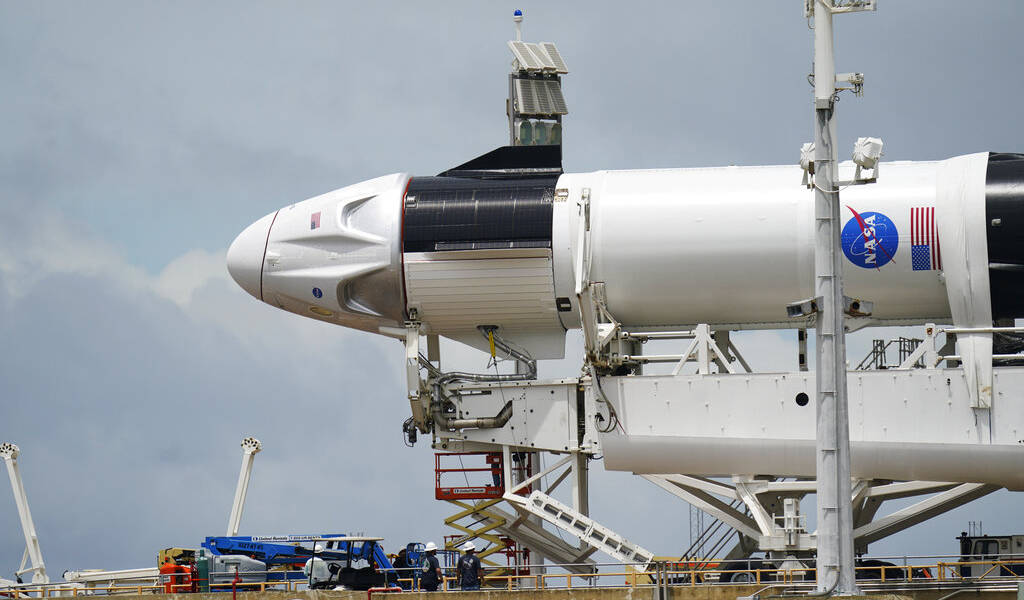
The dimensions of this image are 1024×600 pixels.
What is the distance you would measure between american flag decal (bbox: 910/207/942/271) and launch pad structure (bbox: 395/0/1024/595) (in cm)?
166

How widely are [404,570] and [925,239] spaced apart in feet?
51.2

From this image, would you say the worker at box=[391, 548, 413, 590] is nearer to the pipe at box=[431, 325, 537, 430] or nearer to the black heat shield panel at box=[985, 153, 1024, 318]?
the pipe at box=[431, 325, 537, 430]

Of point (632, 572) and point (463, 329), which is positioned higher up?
point (463, 329)

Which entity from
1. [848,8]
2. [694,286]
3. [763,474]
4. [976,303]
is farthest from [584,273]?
[848,8]

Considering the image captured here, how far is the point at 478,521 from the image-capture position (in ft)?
150

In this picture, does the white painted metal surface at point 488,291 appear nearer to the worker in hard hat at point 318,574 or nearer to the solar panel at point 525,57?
the worker in hard hat at point 318,574

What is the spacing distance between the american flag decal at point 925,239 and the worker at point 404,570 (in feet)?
49.3

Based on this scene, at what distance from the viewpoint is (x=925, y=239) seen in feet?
133

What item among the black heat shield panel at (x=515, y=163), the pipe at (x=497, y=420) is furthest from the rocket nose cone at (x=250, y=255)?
the pipe at (x=497, y=420)

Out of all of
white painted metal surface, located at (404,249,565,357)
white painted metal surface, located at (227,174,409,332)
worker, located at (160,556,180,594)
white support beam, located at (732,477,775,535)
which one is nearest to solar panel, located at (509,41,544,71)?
white painted metal surface, located at (227,174,409,332)

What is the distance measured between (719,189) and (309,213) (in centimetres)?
1116

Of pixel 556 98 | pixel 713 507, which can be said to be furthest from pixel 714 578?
pixel 556 98

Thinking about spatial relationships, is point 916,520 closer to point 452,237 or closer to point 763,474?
point 763,474

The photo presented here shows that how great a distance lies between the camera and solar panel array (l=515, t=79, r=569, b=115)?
51469mm
